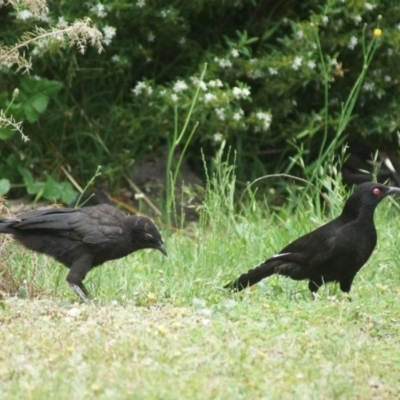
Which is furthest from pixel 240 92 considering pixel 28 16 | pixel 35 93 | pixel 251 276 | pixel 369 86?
pixel 251 276

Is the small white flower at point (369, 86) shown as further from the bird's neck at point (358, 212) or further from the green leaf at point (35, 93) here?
the bird's neck at point (358, 212)

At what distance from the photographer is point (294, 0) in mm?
11609

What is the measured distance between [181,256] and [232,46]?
2.88 meters

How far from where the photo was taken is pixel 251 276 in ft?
25.7

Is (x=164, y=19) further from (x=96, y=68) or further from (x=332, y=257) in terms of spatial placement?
(x=332, y=257)

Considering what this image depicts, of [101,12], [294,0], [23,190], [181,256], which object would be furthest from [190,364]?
[294,0]

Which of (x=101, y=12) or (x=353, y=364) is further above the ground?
(x=101, y=12)

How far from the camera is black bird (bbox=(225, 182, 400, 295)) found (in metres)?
7.68

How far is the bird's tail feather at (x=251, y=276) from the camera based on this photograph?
7.84 meters

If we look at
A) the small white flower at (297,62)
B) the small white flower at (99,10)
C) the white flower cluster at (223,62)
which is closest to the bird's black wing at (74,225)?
the small white flower at (99,10)

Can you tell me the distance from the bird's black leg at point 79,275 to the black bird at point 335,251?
0.96 meters

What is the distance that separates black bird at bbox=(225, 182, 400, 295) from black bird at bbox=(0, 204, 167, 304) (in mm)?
772

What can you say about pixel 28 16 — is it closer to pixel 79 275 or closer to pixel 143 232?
pixel 143 232

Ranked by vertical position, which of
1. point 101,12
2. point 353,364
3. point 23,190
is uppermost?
point 101,12
